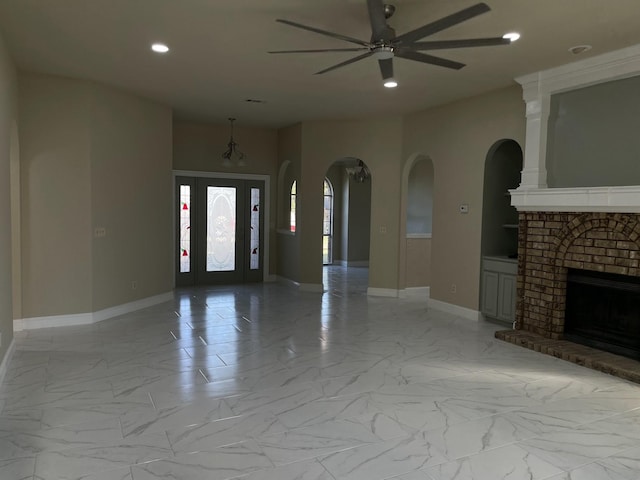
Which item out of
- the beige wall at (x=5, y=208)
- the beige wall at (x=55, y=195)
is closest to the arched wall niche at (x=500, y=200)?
the beige wall at (x=55, y=195)

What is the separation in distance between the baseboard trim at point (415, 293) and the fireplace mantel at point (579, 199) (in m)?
2.85

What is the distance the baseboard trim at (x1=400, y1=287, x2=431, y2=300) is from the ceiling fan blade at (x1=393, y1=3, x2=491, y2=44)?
5303mm

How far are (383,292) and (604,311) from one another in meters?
3.66

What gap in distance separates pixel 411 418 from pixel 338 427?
1.74ft

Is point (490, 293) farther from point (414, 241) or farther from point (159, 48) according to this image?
point (159, 48)

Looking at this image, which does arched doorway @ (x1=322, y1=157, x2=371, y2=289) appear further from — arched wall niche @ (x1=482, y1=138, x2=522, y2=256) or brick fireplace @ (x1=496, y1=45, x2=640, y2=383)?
brick fireplace @ (x1=496, y1=45, x2=640, y2=383)

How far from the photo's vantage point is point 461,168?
22.0ft

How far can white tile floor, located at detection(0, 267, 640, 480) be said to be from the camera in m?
2.77

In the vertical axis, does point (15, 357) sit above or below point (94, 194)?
below

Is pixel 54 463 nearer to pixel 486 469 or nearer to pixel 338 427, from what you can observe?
pixel 338 427

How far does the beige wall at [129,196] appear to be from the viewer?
6.05 meters

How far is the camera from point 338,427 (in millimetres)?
3238

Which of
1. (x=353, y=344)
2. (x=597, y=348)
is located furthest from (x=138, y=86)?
(x=597, y=348)

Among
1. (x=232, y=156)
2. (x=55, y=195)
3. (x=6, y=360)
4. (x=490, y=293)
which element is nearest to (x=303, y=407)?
(x=6, y=360)
